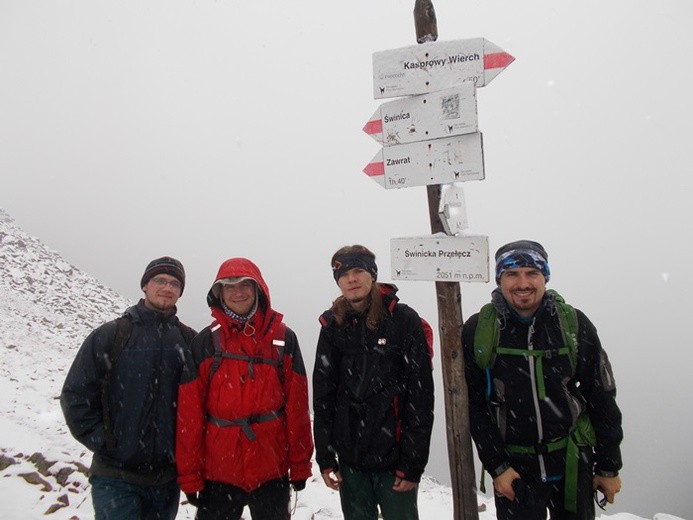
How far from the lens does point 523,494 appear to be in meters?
3.37

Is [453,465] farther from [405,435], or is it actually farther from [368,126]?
[368,126]

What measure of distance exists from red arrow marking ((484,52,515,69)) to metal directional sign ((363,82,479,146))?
0.70 ft

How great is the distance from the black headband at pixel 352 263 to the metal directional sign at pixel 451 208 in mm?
876

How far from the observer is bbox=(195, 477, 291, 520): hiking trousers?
3748mm

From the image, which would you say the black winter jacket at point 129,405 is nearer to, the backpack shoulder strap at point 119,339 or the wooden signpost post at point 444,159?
the backpack shoulder strap at point 119,339

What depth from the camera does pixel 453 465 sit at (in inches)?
141

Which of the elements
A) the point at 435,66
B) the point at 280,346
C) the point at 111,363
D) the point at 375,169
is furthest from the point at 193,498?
the point at 435,66

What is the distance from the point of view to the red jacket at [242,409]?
12.1ft

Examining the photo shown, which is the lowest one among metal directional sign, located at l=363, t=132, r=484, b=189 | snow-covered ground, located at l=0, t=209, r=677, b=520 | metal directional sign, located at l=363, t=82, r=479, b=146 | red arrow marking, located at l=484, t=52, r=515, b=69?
snow-covered ground, located at l=0, t=209, r=677, b=520

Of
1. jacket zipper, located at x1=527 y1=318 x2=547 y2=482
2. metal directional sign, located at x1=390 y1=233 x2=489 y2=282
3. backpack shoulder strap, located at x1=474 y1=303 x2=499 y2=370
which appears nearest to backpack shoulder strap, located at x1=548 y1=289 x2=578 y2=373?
jacket zipper, located at x1=527 y1=318 x2=547 y2=482

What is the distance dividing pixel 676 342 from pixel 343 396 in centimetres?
11977

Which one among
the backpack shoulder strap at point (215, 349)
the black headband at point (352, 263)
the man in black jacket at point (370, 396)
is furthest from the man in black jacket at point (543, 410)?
the backpack shoulder strap at point (215, 349)

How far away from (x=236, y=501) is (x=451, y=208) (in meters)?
3.24

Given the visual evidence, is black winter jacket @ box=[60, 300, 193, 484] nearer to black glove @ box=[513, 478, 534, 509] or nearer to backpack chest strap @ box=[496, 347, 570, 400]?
black glove @ box=[513, 478, 534, 509]
